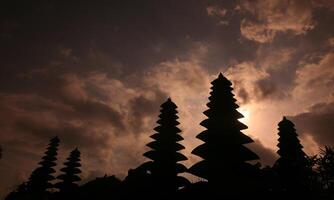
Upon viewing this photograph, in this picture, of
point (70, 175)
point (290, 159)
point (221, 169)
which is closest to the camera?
point (221, 169)

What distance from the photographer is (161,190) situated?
23672mm

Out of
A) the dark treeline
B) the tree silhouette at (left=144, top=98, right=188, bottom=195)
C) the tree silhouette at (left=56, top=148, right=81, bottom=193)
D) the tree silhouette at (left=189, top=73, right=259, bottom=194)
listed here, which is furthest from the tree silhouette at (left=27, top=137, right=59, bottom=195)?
the tree silhouette at (left=189, top=73, right=259, bottom=194)

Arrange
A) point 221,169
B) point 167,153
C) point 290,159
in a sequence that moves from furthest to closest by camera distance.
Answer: point 290,159 → point 167,153 → point 221,169

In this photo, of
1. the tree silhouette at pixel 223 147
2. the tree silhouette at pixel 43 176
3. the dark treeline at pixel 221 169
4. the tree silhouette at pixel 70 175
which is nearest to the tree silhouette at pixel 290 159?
the dark treeline at pixel 221 169

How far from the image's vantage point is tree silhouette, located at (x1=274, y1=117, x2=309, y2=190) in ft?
84.3

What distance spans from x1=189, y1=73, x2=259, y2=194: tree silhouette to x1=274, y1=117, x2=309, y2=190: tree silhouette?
28.7 feet

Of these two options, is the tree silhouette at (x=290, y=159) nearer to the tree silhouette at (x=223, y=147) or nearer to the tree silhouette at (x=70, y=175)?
the tree silhouette at (x=223, y=147)

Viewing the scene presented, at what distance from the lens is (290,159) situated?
27.1 m

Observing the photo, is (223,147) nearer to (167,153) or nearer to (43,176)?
(167,153)

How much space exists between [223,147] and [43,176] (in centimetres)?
3479

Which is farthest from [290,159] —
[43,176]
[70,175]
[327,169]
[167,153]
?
[43,176]

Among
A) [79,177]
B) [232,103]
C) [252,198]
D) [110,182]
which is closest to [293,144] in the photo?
[232,103]

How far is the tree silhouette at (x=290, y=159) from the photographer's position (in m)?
25.7

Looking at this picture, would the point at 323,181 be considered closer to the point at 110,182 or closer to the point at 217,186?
the point at 217,186
